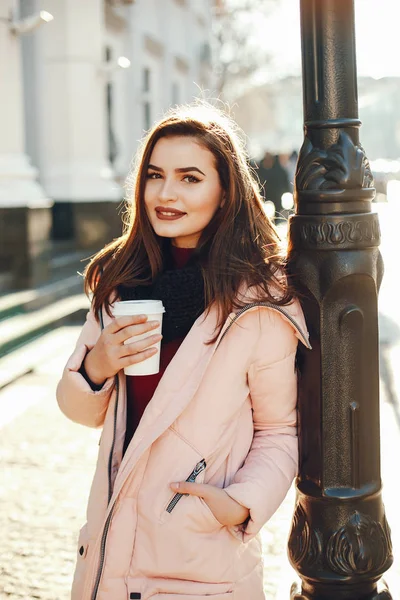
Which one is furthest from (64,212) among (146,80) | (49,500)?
(49,500)

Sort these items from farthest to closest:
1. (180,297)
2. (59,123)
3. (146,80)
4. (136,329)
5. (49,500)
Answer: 1. (146,80)
2. (59,123)
3. (49,500)
4. (180,297)
5. (136,329)

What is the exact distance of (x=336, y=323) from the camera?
7.40 ft

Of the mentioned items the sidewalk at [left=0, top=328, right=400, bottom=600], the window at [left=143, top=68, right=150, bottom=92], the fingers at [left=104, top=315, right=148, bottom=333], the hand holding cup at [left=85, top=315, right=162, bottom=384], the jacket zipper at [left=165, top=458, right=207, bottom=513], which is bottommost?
the sidewalk at [left=0, top=328, right=400, bottom=600]

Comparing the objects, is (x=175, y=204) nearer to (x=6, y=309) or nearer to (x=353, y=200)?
(x=353, y=200)

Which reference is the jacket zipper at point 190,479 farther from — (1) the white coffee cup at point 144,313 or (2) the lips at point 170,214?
(2) the lips at point 170,214

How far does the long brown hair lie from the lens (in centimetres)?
221

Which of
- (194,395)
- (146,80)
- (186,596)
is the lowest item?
(186,596)

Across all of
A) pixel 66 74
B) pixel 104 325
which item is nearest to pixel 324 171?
pixel 104 325

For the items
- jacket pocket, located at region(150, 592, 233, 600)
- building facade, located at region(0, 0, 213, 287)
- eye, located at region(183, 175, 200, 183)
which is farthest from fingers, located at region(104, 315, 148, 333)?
building facade, located at region(0, 0, 213, 287)

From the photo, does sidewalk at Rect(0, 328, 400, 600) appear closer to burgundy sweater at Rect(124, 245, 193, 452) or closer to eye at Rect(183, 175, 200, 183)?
burgundy sweater at Rect(124, 245, 193, 452)

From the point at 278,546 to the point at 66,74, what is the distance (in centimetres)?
1028

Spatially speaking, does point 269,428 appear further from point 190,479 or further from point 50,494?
point 50,494

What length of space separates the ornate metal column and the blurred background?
20cm

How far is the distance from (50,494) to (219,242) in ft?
9.00
